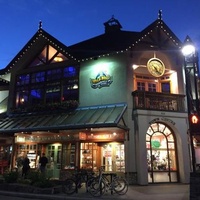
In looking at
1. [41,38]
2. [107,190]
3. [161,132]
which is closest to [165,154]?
[161,132]

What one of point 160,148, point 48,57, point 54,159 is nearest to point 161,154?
point 160,148

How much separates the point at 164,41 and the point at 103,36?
215 inches

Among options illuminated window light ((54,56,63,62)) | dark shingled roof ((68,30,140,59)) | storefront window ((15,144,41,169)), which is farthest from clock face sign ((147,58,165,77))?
storefront window ((15,144,41,169))

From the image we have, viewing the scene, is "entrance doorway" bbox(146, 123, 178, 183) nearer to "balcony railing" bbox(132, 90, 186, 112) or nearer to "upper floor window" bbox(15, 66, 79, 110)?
"balcony railing" bbox(132, 90, 186, 112)

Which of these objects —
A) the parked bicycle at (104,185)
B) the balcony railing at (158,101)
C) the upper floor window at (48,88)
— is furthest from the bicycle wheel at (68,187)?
the upper floor window at (48,88)

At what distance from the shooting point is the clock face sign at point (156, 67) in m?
16.9

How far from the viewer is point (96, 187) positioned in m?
11.5

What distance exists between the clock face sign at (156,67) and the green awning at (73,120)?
10.3 ft

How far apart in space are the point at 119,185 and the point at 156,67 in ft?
28.2

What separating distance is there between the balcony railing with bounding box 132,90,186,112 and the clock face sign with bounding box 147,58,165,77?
158 centimetres

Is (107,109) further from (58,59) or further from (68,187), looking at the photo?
(58,59)

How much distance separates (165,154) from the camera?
15.9 metres

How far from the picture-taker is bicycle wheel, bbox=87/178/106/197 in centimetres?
1096

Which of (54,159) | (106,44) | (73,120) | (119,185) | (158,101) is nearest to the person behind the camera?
(119,185)
